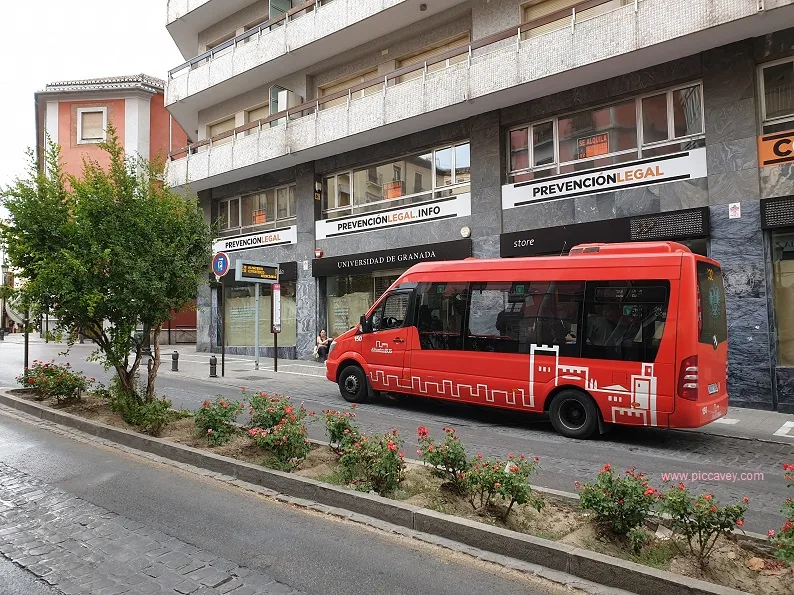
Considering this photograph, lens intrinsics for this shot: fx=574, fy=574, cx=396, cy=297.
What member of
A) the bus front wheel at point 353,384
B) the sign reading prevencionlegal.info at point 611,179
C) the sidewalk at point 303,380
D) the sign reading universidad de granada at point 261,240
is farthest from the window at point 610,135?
the sign reading universidad de granada at point 261,240

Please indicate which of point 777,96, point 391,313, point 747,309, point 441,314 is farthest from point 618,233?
point 391,313

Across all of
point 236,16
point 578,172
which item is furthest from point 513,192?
point 236,16

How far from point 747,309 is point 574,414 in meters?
5.24

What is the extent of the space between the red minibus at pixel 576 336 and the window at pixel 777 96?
4797 mm

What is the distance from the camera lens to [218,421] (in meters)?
7.14

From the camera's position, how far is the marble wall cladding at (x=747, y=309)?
443 inches

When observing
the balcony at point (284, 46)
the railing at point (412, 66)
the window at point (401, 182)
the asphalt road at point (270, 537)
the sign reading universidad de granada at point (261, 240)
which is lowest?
the asphalt road at point (270, 537)

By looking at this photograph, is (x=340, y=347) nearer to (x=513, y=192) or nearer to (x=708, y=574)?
(x=513, y=192)

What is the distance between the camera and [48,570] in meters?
3.96

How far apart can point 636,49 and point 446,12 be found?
264 inches

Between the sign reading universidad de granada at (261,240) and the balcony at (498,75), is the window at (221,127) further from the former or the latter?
the sign reading universidad de granada at (261,240)

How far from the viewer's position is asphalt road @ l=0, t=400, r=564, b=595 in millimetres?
3789

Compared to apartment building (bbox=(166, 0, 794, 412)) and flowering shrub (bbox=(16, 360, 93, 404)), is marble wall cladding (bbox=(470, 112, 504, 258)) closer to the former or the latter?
apartment building (bbox=(166, 0, 794, 412))

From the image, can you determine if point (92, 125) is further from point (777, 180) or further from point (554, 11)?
point (777, 180)
